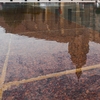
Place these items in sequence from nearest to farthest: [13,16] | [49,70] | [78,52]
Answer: [49,70]
[78,52]
[13,16]

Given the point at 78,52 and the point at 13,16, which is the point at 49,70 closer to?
the point at 78,52

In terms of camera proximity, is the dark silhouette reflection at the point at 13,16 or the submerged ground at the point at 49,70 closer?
the submerged ground at the point at 49,70

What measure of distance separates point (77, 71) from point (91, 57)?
96 centimetres

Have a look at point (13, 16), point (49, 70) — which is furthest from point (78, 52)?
point (13, 16)

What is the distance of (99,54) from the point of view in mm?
4445

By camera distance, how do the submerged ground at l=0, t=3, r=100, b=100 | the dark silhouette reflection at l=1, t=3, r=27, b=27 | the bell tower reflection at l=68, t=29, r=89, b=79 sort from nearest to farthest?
the submerged ground at l=0, t=3, r=100, b=100
the bell tower reflection at l=68, t=29, r=89, b=79
the dark silhouette reflection at l=1, t=3, r=27, b=27

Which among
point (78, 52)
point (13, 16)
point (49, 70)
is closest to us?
point (49, 70)

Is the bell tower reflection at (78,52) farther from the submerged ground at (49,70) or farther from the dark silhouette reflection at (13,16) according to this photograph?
the dark silhouette reflection at (13,16)

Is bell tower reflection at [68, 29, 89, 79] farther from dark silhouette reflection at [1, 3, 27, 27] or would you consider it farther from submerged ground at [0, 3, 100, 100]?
dark silhouette reflection at [1, 3, 27, 27]

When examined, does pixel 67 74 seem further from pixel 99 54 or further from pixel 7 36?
pixel 7 36

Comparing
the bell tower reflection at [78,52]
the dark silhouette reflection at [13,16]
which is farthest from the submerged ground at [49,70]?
the dark silhouette reflection at [13,16]

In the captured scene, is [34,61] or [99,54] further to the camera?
[99,54]

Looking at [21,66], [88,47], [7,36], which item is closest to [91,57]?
[88,47]

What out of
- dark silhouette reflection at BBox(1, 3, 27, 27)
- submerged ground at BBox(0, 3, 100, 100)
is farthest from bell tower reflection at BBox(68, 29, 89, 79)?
dark silhouette reflection at BBox(1, 3, 27, 27)
